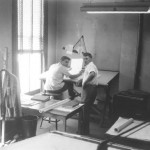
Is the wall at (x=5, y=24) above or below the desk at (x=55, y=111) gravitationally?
above

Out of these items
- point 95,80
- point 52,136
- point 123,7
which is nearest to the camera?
point 52,136

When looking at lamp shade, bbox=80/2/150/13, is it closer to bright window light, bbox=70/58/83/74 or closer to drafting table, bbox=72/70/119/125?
drafting table, bbox=72/70/119/125

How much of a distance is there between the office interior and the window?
1.05 feet

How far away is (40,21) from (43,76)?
1.45 m

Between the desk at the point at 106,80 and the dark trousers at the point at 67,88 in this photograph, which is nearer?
the desk at the point at 106,80

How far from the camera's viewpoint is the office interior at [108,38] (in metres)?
6.31

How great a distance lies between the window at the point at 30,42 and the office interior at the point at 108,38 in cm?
32

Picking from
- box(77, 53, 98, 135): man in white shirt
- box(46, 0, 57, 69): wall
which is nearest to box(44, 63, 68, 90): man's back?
box(77, 53, 98, 135): man in white shirt

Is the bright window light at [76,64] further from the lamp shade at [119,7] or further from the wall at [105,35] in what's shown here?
the lamp shade at [119,7]

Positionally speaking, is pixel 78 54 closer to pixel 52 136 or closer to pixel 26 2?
pixel 26 2

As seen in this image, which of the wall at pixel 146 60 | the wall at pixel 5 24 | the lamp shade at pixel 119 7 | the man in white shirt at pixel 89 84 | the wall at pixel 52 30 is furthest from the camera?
the wall at pixel 52 30

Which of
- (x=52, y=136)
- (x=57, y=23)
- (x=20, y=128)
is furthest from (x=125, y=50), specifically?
(x=52, y=136)

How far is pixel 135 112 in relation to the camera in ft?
18.1

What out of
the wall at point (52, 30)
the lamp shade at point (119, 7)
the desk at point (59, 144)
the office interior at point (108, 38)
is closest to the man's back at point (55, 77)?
the office interior at point (108, 38)
